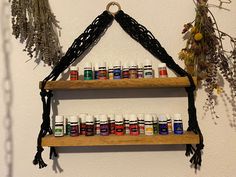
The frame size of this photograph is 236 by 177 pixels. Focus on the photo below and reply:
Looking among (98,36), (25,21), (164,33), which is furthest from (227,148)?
(25,21)

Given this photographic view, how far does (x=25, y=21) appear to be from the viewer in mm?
834

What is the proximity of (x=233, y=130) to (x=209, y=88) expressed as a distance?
19 cm

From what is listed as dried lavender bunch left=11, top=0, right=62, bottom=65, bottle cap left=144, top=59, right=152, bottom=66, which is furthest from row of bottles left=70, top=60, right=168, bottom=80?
dried lavender bunch left=11, top=0, right=62, bottom=65

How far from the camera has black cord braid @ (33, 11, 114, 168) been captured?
81 centimetres

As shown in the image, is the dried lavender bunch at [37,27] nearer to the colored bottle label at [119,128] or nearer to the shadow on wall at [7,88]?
the shadow on wall at [7,88]

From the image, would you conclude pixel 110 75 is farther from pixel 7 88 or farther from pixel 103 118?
pixel 7 88

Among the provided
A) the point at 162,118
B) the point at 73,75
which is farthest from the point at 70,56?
the point at 162,118

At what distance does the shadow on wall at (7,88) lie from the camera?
2.92ft

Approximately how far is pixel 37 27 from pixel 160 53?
0.46 metres

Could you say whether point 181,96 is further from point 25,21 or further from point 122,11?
point 25,21

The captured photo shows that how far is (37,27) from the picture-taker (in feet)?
2.70

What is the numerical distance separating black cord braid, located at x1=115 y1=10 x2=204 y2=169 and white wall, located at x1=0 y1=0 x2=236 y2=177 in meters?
0.03

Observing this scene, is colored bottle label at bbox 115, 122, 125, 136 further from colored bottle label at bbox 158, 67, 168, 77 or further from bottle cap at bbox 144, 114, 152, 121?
colored bottle label at bbox 158, 67, 168, 77

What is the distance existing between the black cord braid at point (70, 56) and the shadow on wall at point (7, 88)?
0.16 metres
